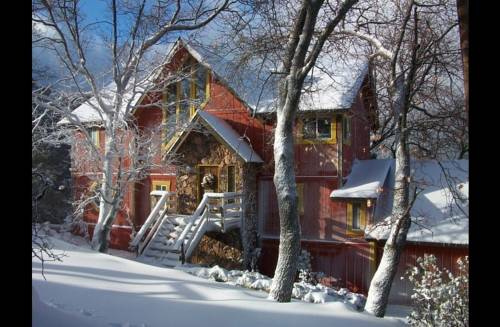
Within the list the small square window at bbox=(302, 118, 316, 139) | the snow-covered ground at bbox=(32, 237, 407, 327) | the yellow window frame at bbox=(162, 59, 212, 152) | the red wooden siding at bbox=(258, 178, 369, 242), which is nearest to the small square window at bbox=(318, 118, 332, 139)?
the small square window at bbox=(302, 118, 316, 139)

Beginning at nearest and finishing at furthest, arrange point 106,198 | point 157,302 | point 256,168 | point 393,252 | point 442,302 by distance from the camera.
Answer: point 157,302
point 442,302
point 393,252
point 106,198
point 256,168

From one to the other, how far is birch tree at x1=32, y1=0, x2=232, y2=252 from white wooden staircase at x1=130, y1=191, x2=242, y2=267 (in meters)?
0.83

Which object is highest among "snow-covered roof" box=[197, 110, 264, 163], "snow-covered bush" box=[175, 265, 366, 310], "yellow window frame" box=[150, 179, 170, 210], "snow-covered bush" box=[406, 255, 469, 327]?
"snow-covered roof" box=[197, 110, 264, 163]

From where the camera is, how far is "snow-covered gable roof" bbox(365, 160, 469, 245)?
7095 millimetres

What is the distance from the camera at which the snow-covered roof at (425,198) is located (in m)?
7.19

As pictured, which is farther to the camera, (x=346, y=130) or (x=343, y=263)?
(x=346, y=130)

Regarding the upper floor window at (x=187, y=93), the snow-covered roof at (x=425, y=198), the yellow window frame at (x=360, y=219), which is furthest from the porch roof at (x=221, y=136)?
the yellow window frame at (x=360, y=219)

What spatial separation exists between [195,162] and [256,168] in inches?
49.3

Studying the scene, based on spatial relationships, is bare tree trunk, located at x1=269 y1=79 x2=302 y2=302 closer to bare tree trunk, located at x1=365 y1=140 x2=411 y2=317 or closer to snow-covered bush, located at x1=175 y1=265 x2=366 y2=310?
snow-covered bush, located at x1=175 y1=265 x2=366 y2=310

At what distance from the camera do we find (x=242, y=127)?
9.23m

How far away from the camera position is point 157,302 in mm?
3688

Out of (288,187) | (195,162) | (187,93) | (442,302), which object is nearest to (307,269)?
(195,162)

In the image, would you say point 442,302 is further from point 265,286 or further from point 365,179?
point 365,179
